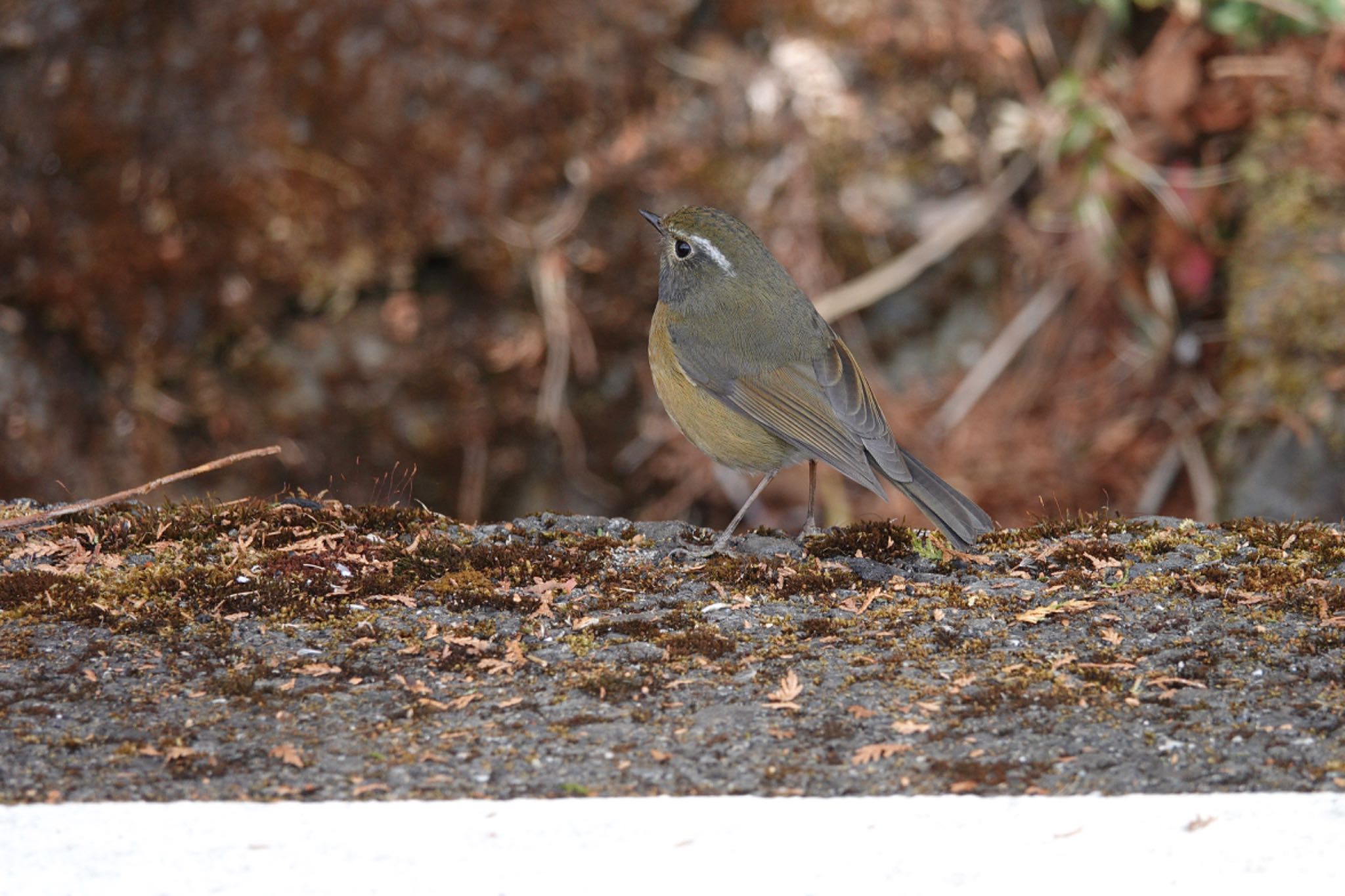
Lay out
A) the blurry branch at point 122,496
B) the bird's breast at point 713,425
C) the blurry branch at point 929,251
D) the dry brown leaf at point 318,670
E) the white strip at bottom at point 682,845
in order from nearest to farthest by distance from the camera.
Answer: the white strip at bottom at point 682,845
the dry brown leaf at point 318,670
the blurry branch at point 122,496
the bird's breast at point 713,425
the blurry branch at point 929,251

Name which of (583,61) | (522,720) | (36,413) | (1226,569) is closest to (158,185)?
(36,413)

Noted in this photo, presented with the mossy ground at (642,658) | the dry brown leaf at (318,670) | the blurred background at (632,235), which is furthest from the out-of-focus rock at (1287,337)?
the dry brown leaf at (318,670)

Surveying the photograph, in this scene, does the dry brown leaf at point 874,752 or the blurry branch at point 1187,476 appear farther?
the blurry branch at point 1187,476

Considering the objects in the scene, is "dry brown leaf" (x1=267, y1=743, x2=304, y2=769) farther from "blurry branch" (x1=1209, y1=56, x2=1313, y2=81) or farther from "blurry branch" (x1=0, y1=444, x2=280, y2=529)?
"blurry branch" (x1=1209, y1=56, x2=1313, y2=81)

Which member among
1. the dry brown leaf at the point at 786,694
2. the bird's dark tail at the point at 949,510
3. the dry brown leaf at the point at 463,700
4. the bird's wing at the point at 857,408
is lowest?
the dry brown leaf at the point at 463,700

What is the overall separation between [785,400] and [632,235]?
10.6ft

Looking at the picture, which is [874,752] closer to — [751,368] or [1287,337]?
[751,368]

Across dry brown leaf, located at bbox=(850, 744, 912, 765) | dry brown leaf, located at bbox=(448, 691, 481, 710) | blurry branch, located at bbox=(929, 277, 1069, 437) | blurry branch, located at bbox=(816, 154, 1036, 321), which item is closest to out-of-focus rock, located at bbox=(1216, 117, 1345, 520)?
blurry branch, located at bbox=(929, 277, 1069, 437)

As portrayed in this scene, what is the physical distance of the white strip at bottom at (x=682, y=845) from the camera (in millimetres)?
2457

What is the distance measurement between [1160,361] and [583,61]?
3.59 m

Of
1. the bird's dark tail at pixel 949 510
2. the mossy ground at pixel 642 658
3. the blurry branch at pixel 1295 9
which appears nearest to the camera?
the mossy ground at pixel 642 658

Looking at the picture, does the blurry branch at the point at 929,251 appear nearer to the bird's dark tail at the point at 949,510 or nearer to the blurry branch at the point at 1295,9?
the blurry branch at the point at 1295,9

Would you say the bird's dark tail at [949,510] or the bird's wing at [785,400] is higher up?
the bird's wing at [785,400]

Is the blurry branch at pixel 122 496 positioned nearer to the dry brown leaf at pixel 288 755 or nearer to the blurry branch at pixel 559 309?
the dry brown leaf at pixel 288 755
